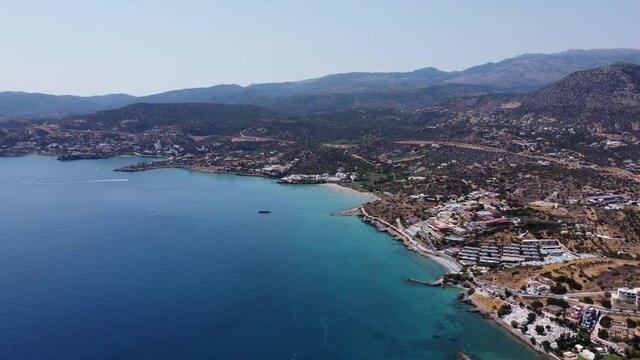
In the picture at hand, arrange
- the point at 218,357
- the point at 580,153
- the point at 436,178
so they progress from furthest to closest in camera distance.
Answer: the point at 580,153 < the point at 436,178 < the point at 218,357

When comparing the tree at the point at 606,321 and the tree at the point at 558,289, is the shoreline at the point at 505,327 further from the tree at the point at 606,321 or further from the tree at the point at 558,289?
the tree at the point at 558,289

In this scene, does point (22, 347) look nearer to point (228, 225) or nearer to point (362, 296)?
point (362, 296)

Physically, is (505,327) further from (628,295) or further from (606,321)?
(628,295)

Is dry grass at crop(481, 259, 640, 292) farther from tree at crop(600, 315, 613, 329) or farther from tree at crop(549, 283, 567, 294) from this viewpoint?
tree at crop(600, 315, 613, 329)

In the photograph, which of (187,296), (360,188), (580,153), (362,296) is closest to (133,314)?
(187,296)

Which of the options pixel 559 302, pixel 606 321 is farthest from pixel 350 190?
pixel 606 321

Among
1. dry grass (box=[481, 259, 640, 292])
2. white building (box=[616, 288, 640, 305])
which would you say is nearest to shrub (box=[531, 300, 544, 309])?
dry grass (box=[481, 259, 640, 292])
